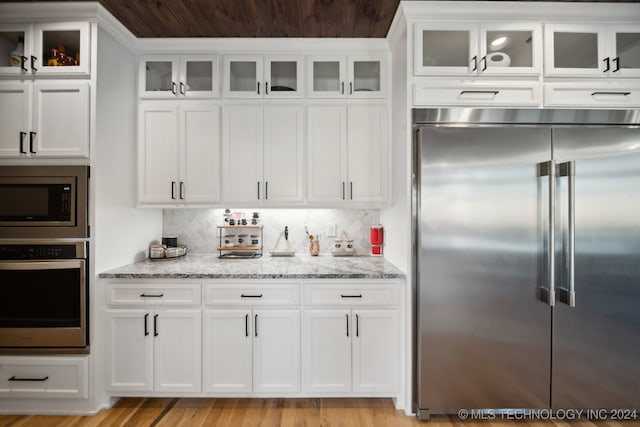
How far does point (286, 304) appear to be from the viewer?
84.6 inches

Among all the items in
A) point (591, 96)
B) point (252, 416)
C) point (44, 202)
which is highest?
point (591, 96)

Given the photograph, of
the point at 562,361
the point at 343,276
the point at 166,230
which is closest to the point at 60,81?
the point at 166,230

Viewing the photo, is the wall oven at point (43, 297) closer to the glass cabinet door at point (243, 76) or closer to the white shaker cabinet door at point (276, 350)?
the white shaker cabinet door at point (276, 350)

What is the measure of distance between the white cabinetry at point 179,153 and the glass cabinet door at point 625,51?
2.79 metres

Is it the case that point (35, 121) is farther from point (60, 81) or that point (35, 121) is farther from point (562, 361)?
point (562, 361)

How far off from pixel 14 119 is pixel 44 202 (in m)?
0.60

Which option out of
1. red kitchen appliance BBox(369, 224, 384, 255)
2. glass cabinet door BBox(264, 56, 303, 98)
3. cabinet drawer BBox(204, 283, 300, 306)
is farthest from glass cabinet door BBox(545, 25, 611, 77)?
cabinet drawer BBox(204, 283, 300, 306)

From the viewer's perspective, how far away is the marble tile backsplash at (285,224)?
9.64 feet

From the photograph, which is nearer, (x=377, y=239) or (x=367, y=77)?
(x=367, y=77)

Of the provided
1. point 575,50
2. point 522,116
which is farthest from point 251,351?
point 575,50

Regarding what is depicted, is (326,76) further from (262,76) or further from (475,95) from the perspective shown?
(475,95)

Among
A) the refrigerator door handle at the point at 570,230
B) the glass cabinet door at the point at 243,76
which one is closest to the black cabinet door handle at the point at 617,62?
the refrigerator door handle at the point at 570,230

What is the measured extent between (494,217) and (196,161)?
2.20 metres

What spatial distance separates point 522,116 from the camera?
2053mm
